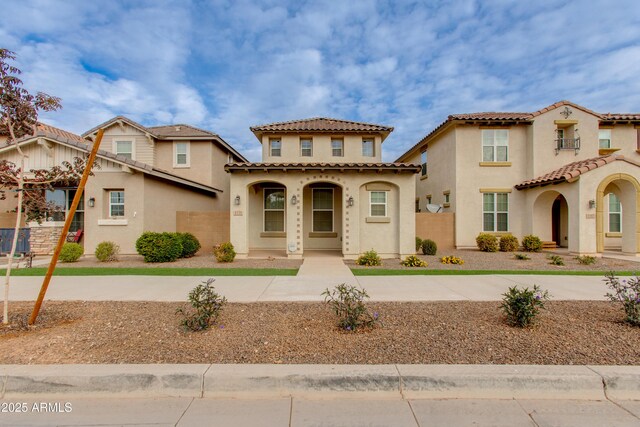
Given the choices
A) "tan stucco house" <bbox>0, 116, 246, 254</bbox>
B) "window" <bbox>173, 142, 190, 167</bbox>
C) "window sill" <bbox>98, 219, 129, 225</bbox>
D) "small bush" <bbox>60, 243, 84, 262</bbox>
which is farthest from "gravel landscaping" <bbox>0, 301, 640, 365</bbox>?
"window" <bbox>173, 142, 190, 167</bbox>

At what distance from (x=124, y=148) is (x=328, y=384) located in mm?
18974

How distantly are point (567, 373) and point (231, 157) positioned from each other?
72.2ft

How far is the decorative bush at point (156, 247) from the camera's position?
11.3 meters

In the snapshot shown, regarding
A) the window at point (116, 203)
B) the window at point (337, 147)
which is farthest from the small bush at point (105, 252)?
the window at point (337, 147)

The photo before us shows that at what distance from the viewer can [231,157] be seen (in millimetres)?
22438

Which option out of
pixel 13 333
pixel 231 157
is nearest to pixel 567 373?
pixel 13 333

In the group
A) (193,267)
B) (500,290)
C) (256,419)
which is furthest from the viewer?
(193,267)

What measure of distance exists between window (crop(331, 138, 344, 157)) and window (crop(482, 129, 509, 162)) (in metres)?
7.50

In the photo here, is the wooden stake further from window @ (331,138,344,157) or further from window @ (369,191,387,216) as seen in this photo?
window @ (331,138,344,157)

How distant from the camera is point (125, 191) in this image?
43.0 feet

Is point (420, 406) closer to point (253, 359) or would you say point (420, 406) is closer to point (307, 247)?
point (253, 359)

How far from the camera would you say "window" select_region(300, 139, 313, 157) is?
15.8 m

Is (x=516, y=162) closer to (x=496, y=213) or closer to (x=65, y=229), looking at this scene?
(x=496, y=213)

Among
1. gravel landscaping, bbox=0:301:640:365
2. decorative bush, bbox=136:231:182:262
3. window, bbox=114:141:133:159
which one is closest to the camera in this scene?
gravel landscaping, bbox=0:301:640:365
